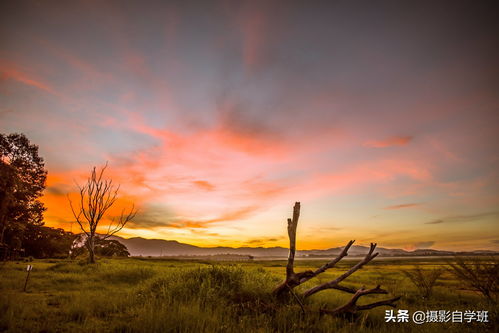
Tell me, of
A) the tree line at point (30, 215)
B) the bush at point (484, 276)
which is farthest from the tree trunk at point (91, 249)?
the bush at point (484, 276)

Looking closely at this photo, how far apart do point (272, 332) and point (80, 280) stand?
44.6 ft

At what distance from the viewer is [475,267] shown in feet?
40.9

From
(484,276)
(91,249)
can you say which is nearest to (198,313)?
(484,276)

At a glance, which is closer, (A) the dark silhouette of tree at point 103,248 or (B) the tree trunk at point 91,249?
(B) the tree trunk at point 91,249

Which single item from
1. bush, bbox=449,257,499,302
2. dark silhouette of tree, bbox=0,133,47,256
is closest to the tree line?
dark silhouette of tree, bbox=0,133,47,256

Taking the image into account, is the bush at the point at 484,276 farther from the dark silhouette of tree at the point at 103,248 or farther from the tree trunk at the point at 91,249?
the dark silhouette of tree at the point at 103,248

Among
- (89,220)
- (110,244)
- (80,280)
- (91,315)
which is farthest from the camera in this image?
(110,244)

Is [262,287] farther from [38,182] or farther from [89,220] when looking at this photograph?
[38,182]

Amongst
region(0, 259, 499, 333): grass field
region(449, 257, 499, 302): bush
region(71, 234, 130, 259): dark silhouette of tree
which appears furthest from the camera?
region(71, 234, 130, 259): dark silhouette of tree

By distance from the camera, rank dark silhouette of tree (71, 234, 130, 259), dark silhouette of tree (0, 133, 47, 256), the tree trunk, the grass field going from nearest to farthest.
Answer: the grass field, the tree trunk, dark silhouette of tree (0, 133, 47, 256), dark silhouette of tree (71, 234, 130, 259)

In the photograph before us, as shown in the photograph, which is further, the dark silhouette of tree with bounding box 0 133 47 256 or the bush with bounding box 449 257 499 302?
the dark silhouette of tree with bounding box 0 133 47 256

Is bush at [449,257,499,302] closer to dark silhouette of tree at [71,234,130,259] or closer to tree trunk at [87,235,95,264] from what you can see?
tree trunk at [87,235,95,264]

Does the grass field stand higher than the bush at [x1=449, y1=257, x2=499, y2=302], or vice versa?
the bush at [x1=449, y1=257, x2=499, y2=302]

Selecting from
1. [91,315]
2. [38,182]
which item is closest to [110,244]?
[38,182]
